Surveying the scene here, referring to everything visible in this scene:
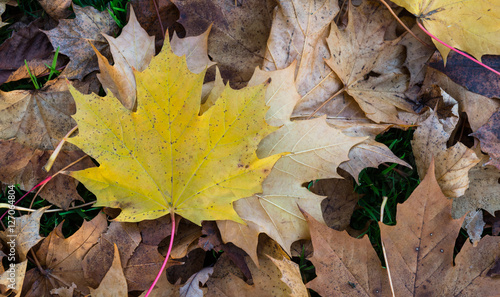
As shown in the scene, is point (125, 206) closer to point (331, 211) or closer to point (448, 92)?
point (331, 211)

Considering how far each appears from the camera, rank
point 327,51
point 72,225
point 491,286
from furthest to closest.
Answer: point 72,225, point 327,51, point 491,286

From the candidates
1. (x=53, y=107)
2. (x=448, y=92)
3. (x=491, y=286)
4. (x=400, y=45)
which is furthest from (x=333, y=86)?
(x=53, y=107)

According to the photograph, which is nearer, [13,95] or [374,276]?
[374,276]

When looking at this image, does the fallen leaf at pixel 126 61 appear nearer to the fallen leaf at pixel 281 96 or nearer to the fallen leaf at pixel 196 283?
the fallen leaf at pixel 281 96

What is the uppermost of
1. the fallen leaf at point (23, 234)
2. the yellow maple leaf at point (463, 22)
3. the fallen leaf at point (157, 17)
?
the yellow maple leaf at point (463, 22)

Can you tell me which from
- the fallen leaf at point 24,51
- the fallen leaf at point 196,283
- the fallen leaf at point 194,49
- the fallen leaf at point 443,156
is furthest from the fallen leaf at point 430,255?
the fallen leaf at point 24,51

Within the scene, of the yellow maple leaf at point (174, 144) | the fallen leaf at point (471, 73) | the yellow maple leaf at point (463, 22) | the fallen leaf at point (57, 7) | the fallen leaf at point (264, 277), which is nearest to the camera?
the yellow maple leaf at point (174, 144)

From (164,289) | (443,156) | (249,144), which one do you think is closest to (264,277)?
(164,289)
